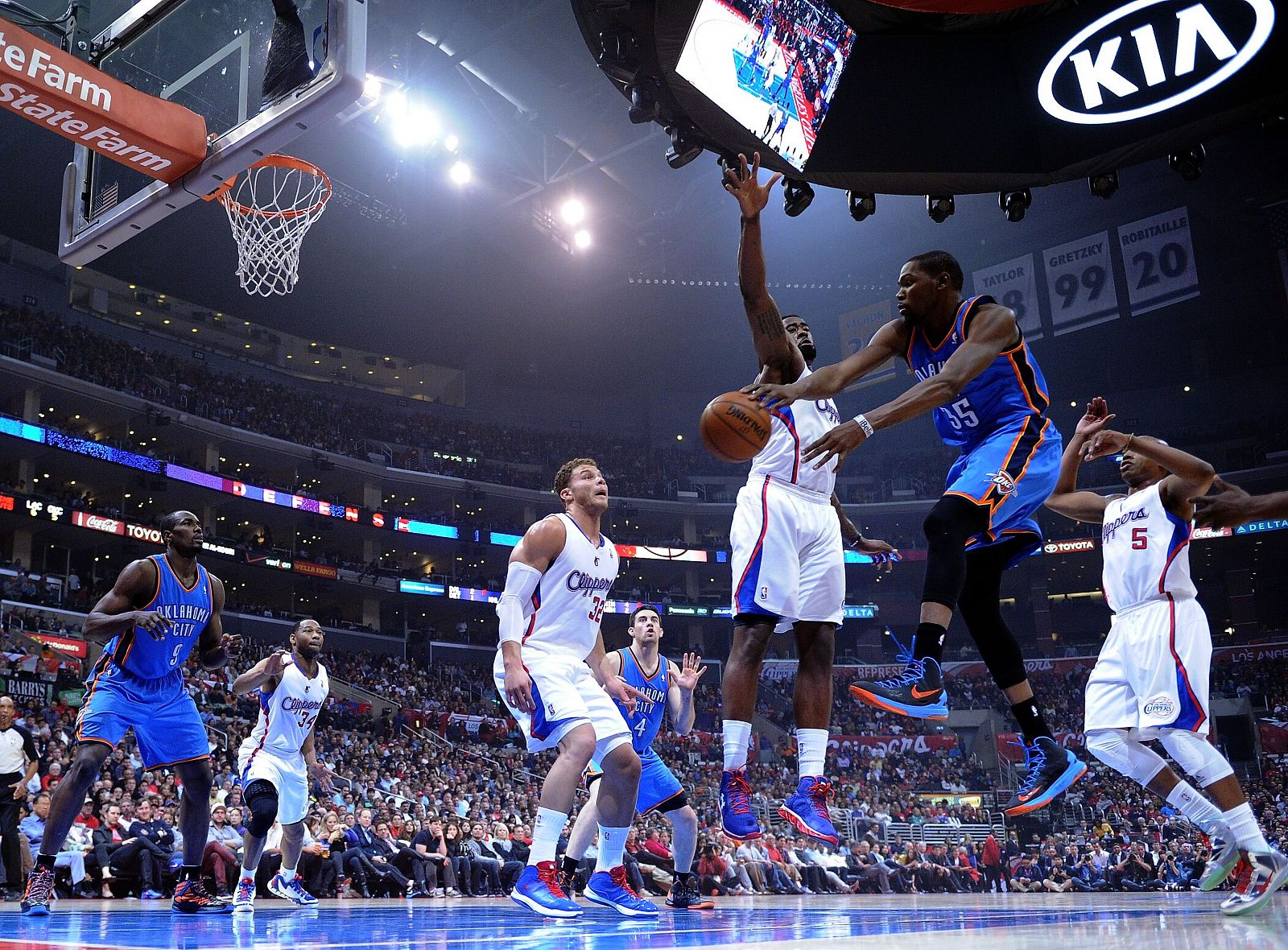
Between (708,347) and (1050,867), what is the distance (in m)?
24.7

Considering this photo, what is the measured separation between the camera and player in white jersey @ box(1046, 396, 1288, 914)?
5.43m

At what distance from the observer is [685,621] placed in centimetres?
3925

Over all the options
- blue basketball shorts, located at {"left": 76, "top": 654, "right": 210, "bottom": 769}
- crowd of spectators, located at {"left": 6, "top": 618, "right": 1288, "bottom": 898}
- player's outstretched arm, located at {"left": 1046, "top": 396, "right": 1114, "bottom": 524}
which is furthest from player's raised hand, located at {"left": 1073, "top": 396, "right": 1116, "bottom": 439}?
crowd of spectators, located at {"left": 6, "top": 618, "right": 1288, "bottom": 898}

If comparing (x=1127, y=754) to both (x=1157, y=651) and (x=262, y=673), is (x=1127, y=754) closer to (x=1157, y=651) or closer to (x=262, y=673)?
(x=1157, y=651)

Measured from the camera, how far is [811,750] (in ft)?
16.6

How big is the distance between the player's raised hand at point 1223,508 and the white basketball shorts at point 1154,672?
0.49m

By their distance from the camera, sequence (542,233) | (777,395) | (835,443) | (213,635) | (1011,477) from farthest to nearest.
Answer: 1. (542,233)
2. (213,635)
3. (1011,477)
4. (777,395)
5. (835,443)

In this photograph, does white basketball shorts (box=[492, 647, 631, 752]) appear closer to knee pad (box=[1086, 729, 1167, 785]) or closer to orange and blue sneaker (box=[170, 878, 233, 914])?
orange and blue sneaker (box=[170, 878, 233, 914])

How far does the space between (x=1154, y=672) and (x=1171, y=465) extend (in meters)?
1.20

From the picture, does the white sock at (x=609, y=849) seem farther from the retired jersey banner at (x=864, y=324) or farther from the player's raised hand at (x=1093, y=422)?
the retired jersey banner at (x=864, y=324)

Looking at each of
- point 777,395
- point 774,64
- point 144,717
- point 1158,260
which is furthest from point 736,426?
point 1158,260

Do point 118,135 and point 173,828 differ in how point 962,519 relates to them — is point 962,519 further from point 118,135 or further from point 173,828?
point 173,828

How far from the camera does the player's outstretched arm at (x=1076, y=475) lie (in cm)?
520

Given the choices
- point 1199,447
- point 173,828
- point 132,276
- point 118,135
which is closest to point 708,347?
point 1199,447
